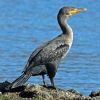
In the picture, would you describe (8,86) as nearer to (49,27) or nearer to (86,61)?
(86,61)

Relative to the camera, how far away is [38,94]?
42.3ft

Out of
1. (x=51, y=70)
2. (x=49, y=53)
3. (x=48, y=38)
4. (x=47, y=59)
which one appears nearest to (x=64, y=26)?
(x=49, y=53)

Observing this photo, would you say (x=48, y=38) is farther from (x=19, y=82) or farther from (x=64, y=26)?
(x=19, y=82)

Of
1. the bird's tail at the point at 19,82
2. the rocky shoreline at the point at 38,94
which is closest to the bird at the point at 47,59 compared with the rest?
the bird's tail at the point at 19,82

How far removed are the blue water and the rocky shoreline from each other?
13.1ft

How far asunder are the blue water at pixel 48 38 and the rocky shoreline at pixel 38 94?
13.1 ft

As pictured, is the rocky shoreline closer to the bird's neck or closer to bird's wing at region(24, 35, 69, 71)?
bird's wing at region(24, 35, 69, 71)

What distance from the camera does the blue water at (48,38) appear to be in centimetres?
1898

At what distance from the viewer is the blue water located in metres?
19.0

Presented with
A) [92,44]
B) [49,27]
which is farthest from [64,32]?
[49,27]

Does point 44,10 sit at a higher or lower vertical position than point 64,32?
higher

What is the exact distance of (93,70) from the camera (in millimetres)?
20016

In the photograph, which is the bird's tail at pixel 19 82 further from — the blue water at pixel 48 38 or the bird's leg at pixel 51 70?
Result: the blue water at pixel 48 38

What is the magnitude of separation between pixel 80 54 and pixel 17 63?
8.65ft
